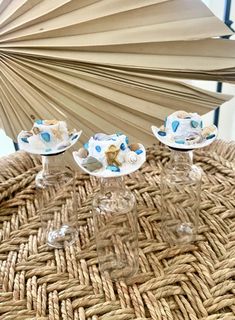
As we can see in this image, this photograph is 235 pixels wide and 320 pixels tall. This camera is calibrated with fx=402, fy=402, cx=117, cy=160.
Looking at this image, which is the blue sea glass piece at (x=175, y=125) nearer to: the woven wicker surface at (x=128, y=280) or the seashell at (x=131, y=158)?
the seashell at (x=131, y=158)

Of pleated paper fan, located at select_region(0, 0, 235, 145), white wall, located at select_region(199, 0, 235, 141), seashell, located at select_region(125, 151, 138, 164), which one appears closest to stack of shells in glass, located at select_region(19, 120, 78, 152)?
seashell, located at select_region(125, 151, 138, 164)

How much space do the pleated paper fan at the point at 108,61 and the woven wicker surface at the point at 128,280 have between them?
0.13 metres

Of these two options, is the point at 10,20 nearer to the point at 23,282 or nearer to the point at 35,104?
the point at 35,104

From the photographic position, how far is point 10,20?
749 mm

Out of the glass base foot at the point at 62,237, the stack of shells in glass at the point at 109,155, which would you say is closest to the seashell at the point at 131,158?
the stack of shells in glass at the point at 109,155

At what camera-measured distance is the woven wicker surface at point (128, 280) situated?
0.52 meters

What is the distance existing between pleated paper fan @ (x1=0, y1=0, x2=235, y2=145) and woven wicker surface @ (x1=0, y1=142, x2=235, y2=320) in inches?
5.0

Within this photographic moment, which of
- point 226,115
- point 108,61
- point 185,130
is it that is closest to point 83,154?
point 185,130

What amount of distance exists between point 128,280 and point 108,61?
1.34 ft

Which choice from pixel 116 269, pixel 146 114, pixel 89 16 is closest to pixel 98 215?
pixel 116 269

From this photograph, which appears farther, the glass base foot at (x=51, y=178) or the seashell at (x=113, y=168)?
the glass base foot at (x=51, y=178)

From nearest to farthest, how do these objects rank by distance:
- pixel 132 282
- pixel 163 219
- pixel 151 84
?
1. pixel 132 282
2. pixel 163 219
3. pixel 151 84

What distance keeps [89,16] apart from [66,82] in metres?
0.13

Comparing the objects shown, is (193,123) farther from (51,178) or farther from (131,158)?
(51,178)
